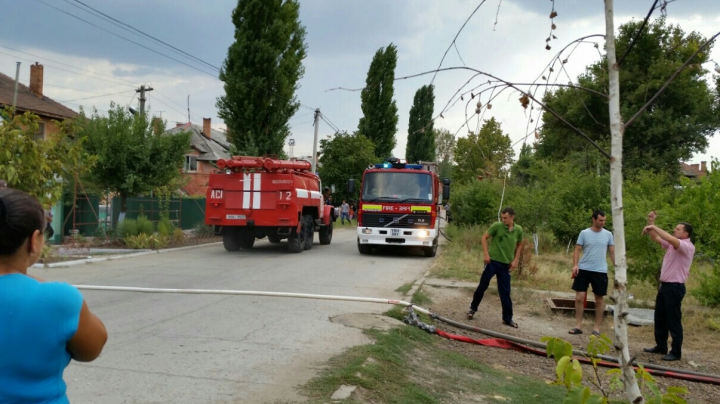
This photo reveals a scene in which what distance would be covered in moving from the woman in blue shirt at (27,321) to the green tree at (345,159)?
131 ft

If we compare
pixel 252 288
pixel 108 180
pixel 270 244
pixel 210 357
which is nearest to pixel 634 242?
pixel 252 288

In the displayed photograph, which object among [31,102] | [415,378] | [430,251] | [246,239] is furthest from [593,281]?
[31,102]

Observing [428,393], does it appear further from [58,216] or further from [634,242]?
[58,216]

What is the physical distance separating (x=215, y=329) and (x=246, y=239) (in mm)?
12490

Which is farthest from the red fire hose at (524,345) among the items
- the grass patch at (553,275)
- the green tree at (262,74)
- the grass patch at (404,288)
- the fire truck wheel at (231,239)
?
the green tree at (262,74)

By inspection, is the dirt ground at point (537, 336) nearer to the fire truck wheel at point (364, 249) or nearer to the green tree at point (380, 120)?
the fire truck wheel at point (364, 249)

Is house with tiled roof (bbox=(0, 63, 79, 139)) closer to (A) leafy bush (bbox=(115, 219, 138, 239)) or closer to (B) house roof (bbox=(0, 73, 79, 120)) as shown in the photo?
(B) house roof (bbox=(0, 73, 79, 120))

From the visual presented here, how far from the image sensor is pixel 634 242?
11086 mm

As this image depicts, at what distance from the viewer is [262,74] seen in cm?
3120

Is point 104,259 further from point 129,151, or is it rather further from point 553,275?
point 553,275

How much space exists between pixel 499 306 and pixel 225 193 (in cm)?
919

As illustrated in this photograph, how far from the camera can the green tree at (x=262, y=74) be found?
30.8 metres

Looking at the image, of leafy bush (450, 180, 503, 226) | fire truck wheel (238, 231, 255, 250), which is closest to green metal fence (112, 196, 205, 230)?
fire truck wheel (238, 231, 255, 250)

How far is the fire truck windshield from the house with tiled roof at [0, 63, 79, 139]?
1816cm
